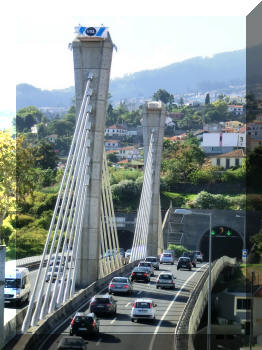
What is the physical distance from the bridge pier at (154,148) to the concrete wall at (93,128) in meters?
34.8

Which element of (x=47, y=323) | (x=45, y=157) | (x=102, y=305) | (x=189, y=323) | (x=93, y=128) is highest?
(x=93, y=128)

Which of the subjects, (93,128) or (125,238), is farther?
(125,238)

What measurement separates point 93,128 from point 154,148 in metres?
38.4

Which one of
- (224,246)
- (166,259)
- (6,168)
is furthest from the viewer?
(224,246)

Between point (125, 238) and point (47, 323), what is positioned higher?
point (47, 323)

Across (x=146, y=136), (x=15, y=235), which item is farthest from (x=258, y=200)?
(x=15, y=235)

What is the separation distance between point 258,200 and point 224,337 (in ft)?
195

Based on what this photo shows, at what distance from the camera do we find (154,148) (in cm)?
8288

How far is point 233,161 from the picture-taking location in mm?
189750

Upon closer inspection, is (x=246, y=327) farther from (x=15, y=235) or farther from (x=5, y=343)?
(x=15, y=235)

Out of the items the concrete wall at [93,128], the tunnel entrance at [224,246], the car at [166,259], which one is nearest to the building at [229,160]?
the tunnel entrance at [224,246]

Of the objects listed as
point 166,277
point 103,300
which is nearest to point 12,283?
point 103,300

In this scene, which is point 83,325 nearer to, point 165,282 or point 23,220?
point 165,282

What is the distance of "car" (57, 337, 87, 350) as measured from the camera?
80.5ft
